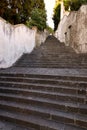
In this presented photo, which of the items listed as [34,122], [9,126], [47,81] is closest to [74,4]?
[47,81]

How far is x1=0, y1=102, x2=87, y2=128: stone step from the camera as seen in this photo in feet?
13.8

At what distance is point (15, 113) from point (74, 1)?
16.1 meters

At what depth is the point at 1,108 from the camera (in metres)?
5.29

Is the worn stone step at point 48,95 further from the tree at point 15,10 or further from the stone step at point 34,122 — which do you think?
the tree at point 15,10

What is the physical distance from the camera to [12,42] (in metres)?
9.32

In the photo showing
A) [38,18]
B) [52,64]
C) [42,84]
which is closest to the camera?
[42,84]

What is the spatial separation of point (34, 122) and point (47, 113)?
40 cm

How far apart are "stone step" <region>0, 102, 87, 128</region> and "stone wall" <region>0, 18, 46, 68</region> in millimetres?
3473

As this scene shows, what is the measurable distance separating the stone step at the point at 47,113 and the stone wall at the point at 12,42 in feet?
11.4

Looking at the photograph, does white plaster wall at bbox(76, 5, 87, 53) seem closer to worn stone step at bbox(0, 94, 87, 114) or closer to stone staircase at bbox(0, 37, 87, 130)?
stone staircase at bbox(0, 37, 87, 130)

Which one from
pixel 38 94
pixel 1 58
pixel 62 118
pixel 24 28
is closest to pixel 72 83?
pixel 38 94

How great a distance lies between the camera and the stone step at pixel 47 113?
4.19 metres

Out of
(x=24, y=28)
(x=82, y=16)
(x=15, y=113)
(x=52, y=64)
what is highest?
(x=82, y=16)

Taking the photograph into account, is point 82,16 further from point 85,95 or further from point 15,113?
point 15,113
